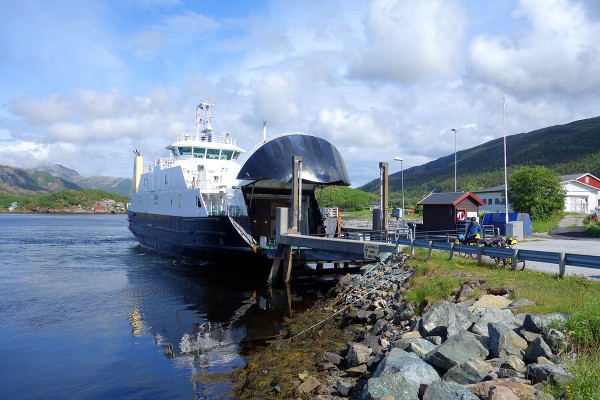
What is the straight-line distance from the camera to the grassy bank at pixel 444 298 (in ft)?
20.7

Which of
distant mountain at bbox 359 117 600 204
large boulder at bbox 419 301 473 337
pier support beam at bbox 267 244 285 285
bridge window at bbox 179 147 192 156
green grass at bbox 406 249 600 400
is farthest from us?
distant mountain at bbox 359 117 600 204

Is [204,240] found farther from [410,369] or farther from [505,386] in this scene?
[505,386]

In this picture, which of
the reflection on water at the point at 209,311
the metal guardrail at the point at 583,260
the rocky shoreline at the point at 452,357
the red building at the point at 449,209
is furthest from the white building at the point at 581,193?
the rocky shoreline at the point at 452,357

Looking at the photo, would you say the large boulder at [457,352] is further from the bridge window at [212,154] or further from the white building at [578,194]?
the white building at [578,194]

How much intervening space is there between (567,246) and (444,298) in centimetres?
1212

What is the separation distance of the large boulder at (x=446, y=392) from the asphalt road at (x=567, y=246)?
26.0 ft

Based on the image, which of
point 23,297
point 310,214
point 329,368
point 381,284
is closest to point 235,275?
point 310,214

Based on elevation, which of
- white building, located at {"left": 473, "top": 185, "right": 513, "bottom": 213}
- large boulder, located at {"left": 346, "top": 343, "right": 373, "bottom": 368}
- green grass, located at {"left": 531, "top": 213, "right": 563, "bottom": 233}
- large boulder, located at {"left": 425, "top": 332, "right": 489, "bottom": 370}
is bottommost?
large boulder, located at {"left": 346, "top": 343, "right": 373, "bottom": 368}

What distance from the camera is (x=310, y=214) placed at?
2631 centimetres

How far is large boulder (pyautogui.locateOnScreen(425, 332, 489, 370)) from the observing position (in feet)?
21.9

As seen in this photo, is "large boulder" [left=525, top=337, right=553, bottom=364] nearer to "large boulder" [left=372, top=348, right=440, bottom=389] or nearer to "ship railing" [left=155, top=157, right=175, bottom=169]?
"large boulder" [left=372, top=348, right=440, bottom=389]

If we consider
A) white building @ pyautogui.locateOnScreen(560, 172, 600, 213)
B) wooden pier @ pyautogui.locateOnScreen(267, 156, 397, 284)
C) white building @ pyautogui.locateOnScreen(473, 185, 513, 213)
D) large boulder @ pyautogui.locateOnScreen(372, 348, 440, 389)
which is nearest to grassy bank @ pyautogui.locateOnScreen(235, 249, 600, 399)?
large boulder @ pyautogui.locateOnScreen(372, 348, 440, 389)

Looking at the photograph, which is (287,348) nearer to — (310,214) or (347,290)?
(347,290)

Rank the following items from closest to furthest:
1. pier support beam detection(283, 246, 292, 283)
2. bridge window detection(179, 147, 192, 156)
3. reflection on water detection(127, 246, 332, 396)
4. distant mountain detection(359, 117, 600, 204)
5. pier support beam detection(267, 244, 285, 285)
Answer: reflection on water detection(127, 246, 332, 396), pier support beam detection(283, 246, 292, 283), pier support beam detection(267, 244, 285, 285), bridge window detection(179, 147, 192, 156), distant mountain detection(359, 117, 600, 204)
